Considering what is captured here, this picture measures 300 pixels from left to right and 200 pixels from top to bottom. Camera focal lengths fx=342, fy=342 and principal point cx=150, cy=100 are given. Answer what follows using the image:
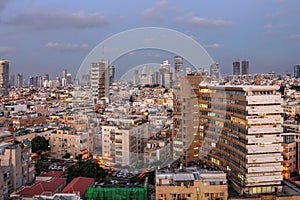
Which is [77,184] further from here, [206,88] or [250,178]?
[206,88]

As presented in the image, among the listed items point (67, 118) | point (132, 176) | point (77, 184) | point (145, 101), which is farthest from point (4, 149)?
point (145, 101)

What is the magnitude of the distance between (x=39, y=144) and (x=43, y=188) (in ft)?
11.0

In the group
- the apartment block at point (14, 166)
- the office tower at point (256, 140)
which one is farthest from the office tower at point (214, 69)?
the apartment block at point (14, 166)

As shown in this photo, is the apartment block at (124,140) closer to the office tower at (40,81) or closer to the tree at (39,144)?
the tree at (39,144)

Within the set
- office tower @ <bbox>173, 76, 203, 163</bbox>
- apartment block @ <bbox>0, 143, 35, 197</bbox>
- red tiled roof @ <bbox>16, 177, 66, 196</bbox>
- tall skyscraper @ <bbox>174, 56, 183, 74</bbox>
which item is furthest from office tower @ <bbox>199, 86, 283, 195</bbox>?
apartment block @ <bbox>0, 143, 35, 197</bbox>

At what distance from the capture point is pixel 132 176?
584cm

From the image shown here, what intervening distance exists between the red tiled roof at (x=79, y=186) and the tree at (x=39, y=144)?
312cm

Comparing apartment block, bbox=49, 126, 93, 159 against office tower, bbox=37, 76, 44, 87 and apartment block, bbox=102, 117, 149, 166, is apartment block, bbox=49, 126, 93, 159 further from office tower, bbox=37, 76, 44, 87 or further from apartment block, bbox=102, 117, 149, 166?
office tower, bbox=37, 76, 44, 87

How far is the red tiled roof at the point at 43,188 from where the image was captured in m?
4.00

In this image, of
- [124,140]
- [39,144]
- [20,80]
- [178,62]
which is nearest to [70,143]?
[39,144]

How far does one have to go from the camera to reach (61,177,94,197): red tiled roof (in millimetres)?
4123

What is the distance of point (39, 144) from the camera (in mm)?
7312

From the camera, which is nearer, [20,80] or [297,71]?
[297,71]

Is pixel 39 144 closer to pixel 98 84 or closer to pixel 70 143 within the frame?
pixel 70 143
